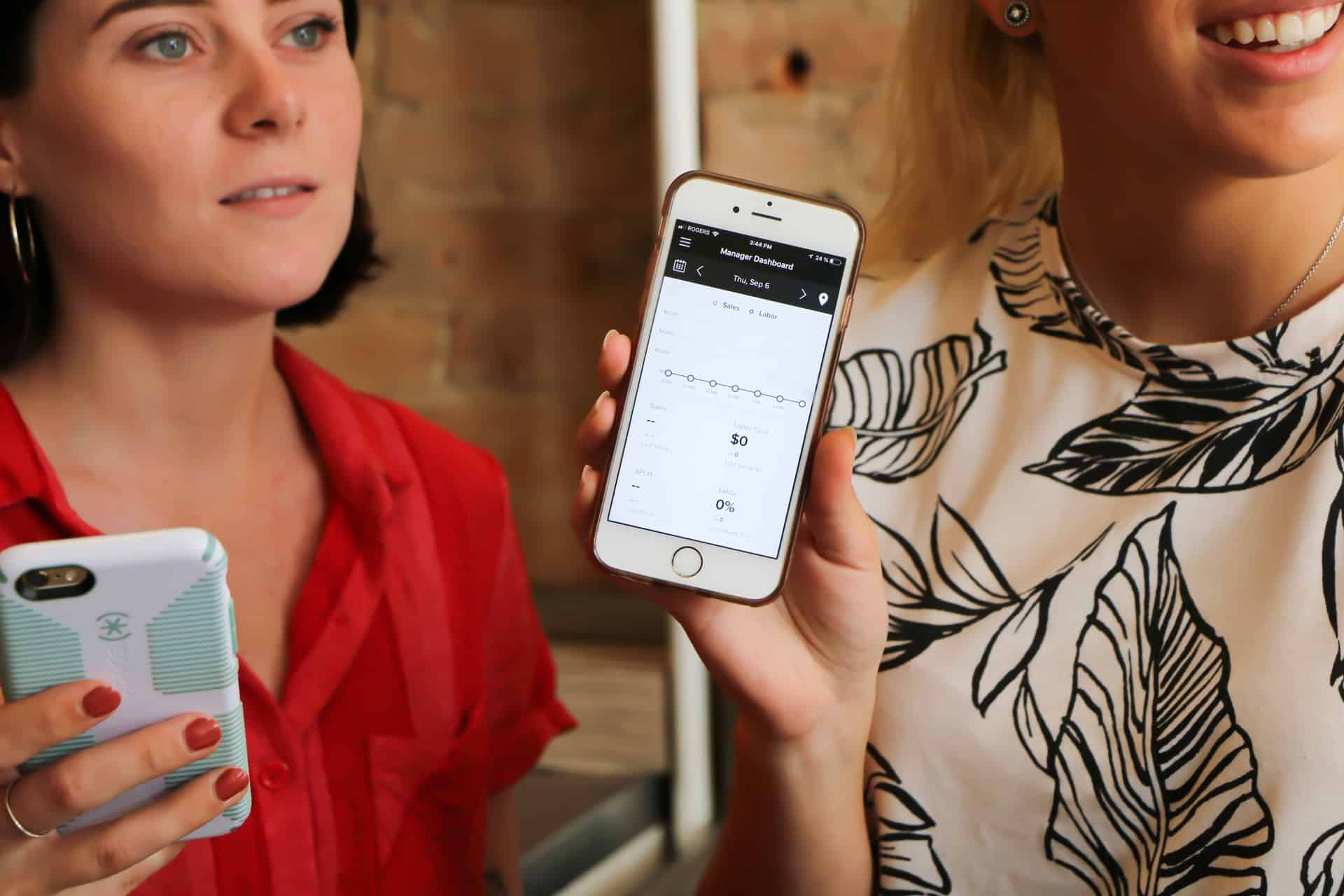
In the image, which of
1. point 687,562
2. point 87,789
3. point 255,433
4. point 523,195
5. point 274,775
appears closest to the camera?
point 87,789

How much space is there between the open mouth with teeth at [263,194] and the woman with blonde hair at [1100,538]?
0.92 ft

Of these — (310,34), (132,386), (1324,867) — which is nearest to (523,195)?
(310,34)

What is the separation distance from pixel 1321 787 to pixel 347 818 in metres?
0.59

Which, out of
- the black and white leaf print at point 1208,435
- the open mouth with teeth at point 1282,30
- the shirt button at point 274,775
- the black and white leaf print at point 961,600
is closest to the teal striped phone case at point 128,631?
the shirt button at point 274,775

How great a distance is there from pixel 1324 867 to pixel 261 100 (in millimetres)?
750

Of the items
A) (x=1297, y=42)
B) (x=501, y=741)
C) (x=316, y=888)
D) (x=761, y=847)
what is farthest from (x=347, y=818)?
(x=1297, y=42)

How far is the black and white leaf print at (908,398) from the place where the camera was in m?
0.83

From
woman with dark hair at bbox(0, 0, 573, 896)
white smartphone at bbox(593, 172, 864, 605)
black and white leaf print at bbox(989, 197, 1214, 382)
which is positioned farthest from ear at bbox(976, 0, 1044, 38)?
woman with dark hair at bbox(0, 0, 573, 896)

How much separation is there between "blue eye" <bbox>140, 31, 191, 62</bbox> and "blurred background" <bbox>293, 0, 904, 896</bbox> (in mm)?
A: 615

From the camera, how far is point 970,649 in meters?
0.76

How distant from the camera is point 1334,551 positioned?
0.69 m

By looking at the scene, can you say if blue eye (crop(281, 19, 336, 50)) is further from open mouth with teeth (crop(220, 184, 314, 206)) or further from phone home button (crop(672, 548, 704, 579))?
phone home button (crop(672, 548, 704, 579))

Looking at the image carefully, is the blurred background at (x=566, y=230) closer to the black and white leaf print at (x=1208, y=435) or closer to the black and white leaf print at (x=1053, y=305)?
the black and white leaf print at (x=1053, y=305)

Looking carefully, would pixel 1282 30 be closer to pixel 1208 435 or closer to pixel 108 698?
pixel 1208 435
